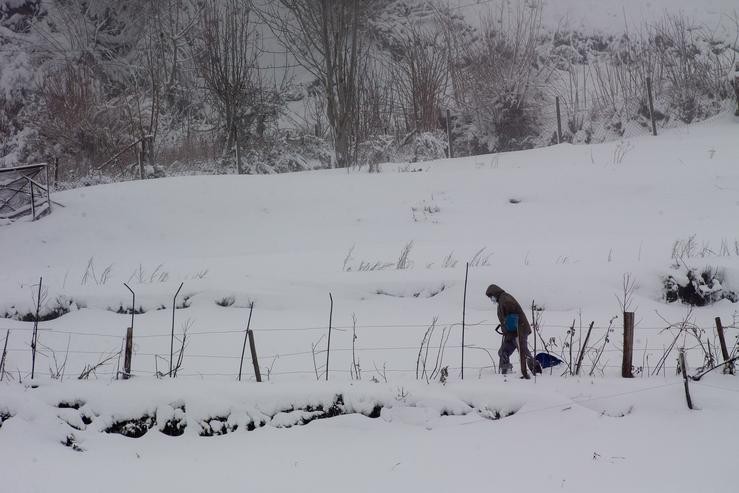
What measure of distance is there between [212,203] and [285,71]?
1458 centimetres

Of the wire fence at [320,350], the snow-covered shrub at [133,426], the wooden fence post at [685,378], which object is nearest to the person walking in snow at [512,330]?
the wire fence at [320,350]

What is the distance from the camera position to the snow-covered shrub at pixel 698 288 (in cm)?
819

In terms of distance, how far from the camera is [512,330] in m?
5.55

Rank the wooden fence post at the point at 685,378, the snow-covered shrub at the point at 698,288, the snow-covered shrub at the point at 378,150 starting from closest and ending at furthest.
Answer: the wooden fence post at the point at 685,378, the snow-covered shrub at the point at 698,288, the snow-covered shrub at the point at 378,150

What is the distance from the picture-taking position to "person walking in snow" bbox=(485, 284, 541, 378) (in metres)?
5.45

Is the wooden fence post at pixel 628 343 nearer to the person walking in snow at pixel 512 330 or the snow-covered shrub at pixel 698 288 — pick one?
the person walking in snow at pixel 512 330

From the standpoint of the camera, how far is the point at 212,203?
14.3 m

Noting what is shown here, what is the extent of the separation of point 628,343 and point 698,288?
3570 millimetres

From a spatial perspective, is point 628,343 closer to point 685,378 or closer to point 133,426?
point 685,378

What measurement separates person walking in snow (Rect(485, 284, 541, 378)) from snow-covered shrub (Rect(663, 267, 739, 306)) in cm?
362

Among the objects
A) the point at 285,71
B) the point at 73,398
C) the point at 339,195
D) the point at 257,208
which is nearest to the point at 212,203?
the point at 257,208

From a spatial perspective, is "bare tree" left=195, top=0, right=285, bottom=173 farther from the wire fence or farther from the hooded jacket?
the hooded jacket

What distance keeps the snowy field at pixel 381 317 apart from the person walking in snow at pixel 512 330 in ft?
0.66

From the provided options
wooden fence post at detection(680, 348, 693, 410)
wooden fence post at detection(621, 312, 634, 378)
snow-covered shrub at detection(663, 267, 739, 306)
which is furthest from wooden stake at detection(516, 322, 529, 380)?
snow-covered shrub at detection(663, 267, 739, 306)
